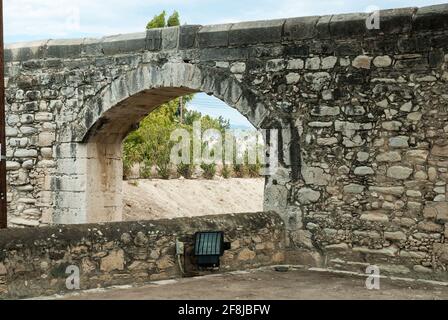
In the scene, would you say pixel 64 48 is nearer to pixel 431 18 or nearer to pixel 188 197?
pixel 431 18

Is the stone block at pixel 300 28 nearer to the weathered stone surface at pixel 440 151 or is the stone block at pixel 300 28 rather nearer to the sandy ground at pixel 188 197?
the weathered stone surface at pixel 440 151

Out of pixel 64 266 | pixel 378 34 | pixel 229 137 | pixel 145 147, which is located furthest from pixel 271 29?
pixel 229 137

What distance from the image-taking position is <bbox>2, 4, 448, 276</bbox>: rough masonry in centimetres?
799

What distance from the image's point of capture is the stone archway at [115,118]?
9391 millimetres

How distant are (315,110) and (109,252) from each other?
343 cm

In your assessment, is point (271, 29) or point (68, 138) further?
point (68, 138)

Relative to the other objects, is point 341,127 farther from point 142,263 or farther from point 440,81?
point 142,263

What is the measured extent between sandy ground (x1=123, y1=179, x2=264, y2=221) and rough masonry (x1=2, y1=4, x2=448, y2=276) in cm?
348

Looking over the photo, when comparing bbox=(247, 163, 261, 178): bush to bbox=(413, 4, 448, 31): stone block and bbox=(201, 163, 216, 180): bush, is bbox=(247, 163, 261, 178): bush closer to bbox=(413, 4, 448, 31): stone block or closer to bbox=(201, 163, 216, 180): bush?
bbox=(201, 163, 216, 180): bush

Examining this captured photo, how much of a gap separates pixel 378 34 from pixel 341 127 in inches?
46.5

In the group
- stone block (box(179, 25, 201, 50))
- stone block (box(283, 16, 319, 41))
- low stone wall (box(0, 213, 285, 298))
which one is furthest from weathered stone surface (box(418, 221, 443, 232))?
stone block (box(179, 25, 201, 50))

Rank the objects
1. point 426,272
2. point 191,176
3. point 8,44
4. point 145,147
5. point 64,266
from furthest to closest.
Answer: point 191,176
point 145,147
point 8,44
point 426,272
point 64,266

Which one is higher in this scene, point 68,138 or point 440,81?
point 440,81

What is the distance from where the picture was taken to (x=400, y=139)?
8.13 m
